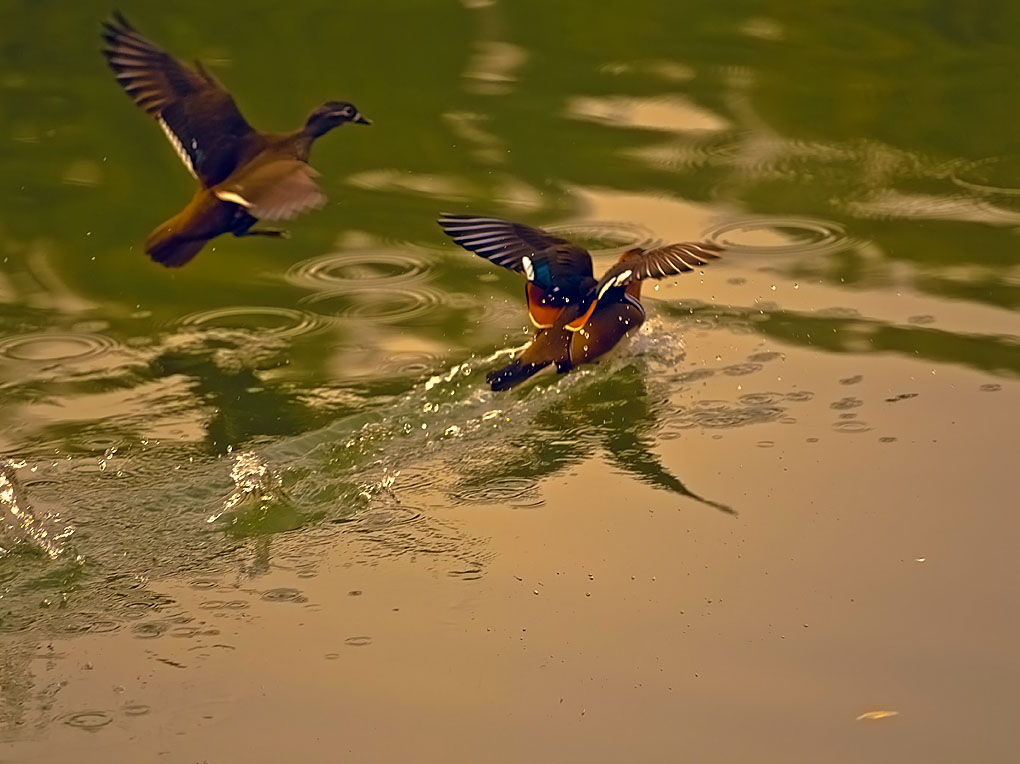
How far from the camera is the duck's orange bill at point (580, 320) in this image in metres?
4.32

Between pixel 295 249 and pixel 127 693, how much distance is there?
274 cm

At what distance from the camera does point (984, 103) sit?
258 inches

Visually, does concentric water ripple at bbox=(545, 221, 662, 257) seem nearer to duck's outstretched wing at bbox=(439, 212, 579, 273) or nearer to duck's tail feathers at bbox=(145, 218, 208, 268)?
duck's outstretched wing at bbox=(439, 212, 579, 273)

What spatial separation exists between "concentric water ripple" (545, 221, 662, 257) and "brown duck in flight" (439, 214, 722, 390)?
2.99 feet

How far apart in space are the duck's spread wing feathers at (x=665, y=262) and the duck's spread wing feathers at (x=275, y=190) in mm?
828

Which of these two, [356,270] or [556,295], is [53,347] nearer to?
[356,270]

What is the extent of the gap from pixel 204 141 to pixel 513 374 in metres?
1.09

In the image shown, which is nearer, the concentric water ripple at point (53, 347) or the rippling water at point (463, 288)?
the rippling water at point (463, 288)

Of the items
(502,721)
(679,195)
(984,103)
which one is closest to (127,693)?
(502,721)

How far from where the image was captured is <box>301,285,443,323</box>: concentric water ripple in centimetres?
499

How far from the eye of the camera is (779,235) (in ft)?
17.9

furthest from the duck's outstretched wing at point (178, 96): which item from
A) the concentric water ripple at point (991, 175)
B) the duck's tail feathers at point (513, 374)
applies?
the concentric water ripple at point (991, 175)

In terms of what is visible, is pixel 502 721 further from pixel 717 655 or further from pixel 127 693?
pixel 127 693

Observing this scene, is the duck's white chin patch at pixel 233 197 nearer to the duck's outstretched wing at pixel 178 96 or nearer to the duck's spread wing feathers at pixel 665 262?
the duck's outstretched wing at pixel 178 96
